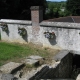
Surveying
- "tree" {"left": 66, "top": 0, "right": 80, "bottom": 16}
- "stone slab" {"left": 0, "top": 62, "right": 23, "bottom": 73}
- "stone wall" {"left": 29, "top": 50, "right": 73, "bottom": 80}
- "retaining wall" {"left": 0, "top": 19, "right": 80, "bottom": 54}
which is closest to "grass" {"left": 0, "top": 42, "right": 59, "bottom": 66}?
"retaining wall" {"left": 0, "top": 19, "right": 80, "bottom": 54}

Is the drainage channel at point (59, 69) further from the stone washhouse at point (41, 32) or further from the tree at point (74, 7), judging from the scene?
the tree at point (74, 7)

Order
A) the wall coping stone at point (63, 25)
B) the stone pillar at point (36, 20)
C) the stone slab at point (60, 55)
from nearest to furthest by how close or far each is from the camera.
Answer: the stone slab at point (60, 55), the wall coping stone at point (63, 25), the stone pillar at point (36, 20)

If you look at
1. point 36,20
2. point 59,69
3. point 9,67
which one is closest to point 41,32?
point 36,20

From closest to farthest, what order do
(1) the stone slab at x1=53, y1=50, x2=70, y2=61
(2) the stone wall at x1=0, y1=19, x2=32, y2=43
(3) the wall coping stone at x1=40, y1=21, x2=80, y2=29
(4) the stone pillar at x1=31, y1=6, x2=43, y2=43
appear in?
1. (1) the stone slab at x1=53, y1=50, x2=70, y2=61
2. (3) the wall coping stone at x1=40, y1=21, x2=80, y2=29
3. (4) the stone pillar at x1=31, y1=6, x2=43, y2=43
4. (2) the stone wall at x1=0, y1=19, x2=32, y2=43

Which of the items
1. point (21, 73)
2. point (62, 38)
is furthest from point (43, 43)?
point (21, 73)

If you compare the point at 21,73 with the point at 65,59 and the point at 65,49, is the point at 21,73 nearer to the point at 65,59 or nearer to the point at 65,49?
the point at 65,59

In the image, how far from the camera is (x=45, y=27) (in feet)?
33.4

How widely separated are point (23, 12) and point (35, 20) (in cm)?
1483

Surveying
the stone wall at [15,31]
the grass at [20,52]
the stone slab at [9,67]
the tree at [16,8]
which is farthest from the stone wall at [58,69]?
the tree at [16,8]

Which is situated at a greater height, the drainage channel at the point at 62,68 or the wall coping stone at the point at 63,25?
the wall coping stone at the point at 63,25

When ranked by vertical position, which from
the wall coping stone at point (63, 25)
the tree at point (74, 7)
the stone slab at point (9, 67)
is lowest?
the tree at point (74, 7)

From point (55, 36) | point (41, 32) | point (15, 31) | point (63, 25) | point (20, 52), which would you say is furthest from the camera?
point (15, 31)

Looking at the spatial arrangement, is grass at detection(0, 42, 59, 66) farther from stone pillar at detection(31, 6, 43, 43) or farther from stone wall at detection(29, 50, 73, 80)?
stone wall at detection(29, 50, 73, 80)

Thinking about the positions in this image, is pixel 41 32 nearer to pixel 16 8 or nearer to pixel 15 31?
pixel 15 31
